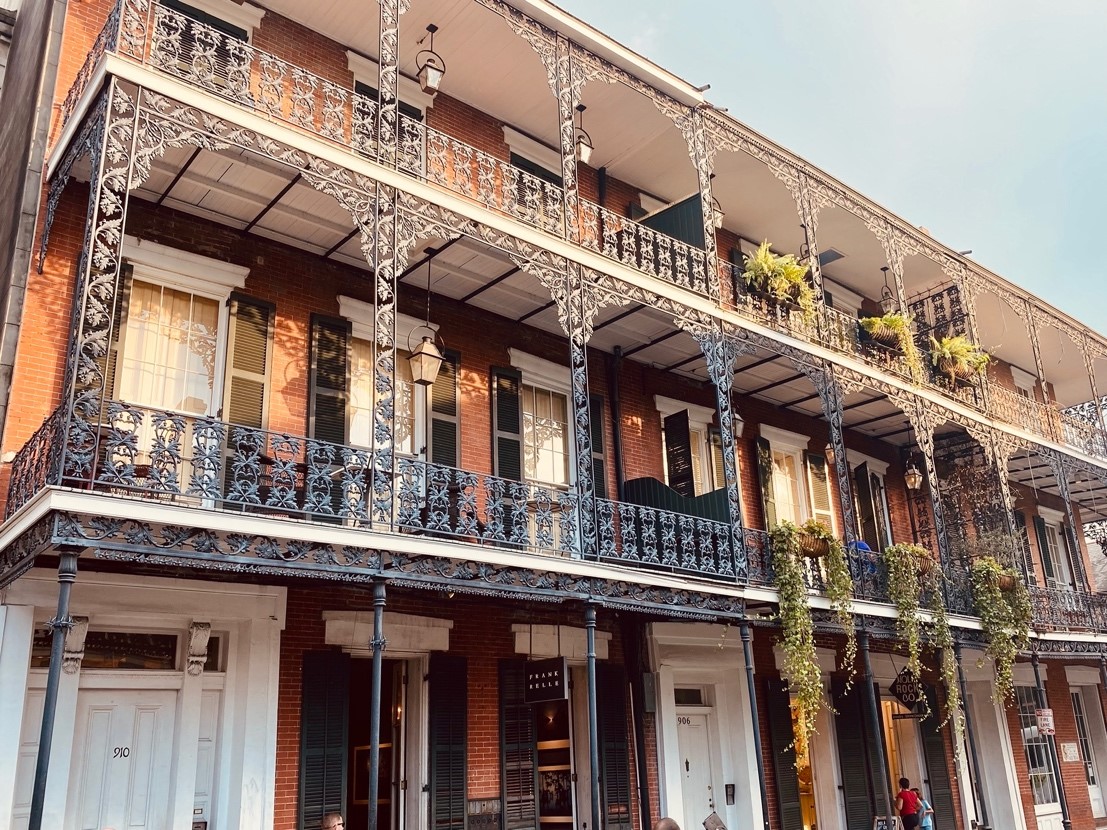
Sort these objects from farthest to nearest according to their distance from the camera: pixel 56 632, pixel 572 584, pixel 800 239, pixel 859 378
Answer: pixel 800 239, pixel 859 378, pixel 572 584, pixel 56 632

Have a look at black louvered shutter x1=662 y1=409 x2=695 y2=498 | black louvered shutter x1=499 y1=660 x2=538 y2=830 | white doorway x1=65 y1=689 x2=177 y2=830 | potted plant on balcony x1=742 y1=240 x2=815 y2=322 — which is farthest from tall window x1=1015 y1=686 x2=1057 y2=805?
white doorway x1=65 y1=689 x2=177 y2=830

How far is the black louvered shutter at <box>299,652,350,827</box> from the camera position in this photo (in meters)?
8.77

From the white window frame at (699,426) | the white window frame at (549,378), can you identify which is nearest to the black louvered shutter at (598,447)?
the white window frame at (549,378)

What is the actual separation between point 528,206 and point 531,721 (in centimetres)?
596

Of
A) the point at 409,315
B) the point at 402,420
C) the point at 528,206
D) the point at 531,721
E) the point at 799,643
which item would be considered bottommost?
the point at 531,721

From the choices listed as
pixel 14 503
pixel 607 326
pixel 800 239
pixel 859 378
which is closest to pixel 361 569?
pixel 14 503

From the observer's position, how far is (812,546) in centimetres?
1163

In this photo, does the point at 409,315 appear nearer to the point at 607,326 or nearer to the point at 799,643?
the point at 607,326

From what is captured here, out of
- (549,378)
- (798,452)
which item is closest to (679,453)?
(549,378)

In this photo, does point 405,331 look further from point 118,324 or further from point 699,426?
point 699,426

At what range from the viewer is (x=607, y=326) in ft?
40.3

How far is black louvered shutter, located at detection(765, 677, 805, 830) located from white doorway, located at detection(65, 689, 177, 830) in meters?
8.28

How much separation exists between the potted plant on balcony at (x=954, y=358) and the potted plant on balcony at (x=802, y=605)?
16.7 feet

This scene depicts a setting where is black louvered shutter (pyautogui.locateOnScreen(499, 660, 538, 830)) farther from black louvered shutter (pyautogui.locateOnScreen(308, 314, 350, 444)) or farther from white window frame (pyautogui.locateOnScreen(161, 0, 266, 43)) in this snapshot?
white window frame (pyautogui.locateOnScreen(161, 0, 266, 43))
